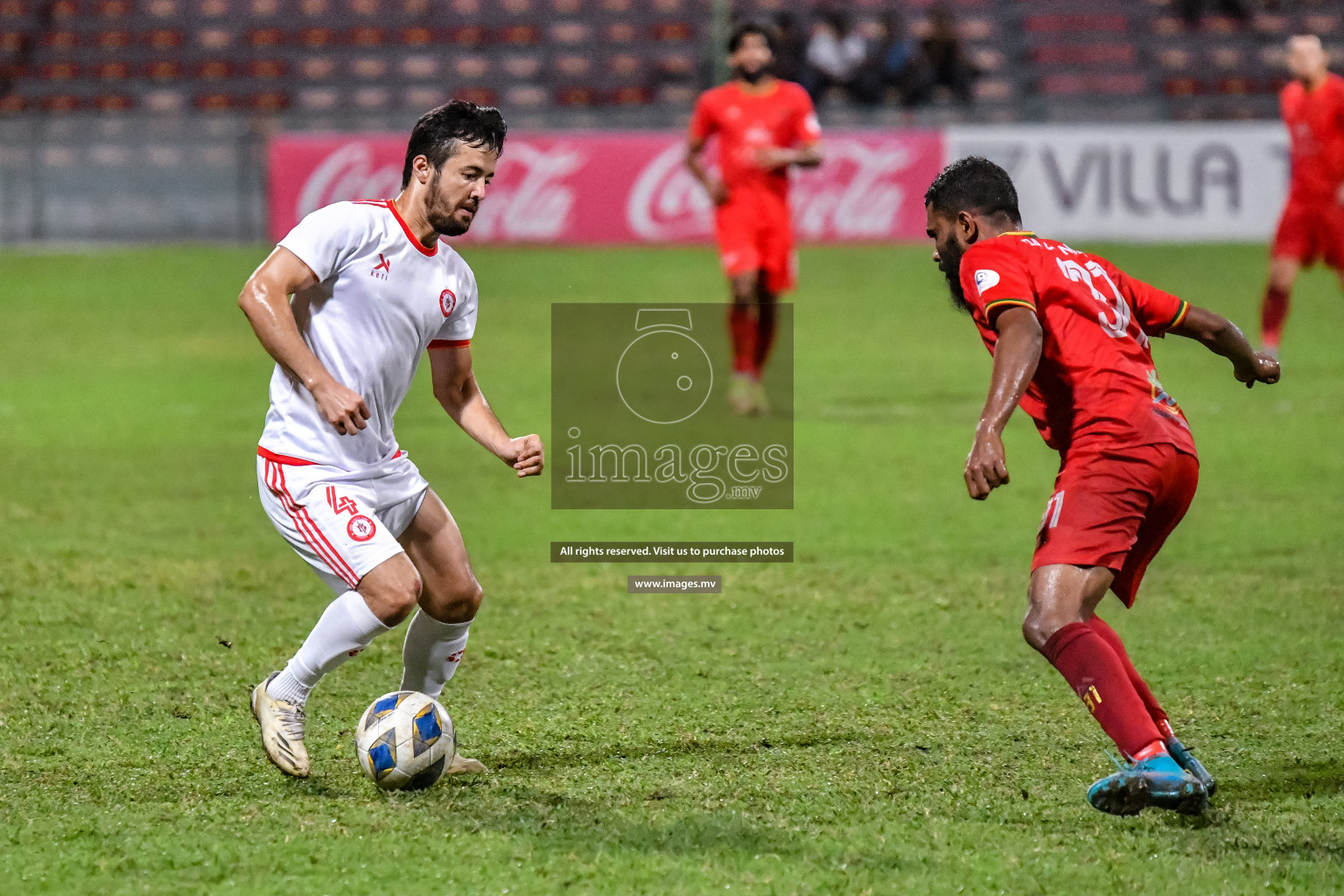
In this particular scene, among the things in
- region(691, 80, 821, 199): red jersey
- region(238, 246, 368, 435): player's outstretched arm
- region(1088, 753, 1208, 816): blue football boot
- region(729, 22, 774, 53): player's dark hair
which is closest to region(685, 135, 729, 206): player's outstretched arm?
region(691, 80, 821, 199): red jersey

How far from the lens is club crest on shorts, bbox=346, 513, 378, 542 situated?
167 inches

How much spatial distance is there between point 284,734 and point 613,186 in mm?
15836

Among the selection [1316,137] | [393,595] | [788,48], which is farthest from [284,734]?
[788,48]

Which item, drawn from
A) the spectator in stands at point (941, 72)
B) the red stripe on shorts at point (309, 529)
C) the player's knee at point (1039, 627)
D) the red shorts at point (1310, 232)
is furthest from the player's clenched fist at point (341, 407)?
the spectator in stands at point (941, 72)

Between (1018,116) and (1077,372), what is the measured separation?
17028 mm

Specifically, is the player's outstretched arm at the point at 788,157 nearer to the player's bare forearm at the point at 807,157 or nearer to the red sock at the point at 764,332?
the player's bare forearm at the point at 807,157

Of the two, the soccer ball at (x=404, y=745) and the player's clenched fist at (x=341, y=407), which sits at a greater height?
the player's clenched fist at (x=341, y=407)

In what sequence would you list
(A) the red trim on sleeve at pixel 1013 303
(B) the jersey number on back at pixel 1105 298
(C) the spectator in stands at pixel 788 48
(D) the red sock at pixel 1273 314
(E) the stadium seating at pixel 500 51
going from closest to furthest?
(A) the red trim on sleeve at pixel 1013 303
(B) the jersey number on back at pixel 1105 298
(D) the red sock at pixel 1273 314
(C) the spectator in stands at pixel 788 48
(E) the stadium seating at pixel 500 51

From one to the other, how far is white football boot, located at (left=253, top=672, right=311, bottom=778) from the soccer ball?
5.7 inches

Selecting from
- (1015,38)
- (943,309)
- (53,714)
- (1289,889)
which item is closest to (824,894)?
(1289,889)

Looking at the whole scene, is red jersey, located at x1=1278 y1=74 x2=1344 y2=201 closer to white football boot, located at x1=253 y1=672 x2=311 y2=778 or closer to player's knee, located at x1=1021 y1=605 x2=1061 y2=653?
player's knee, located at x1=1021 y1=605 x2=1061 y2=653

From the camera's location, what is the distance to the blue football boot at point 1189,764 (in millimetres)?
4047

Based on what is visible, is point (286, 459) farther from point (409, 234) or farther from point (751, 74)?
point (751, 74)

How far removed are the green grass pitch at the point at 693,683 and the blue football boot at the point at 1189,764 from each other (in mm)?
113
